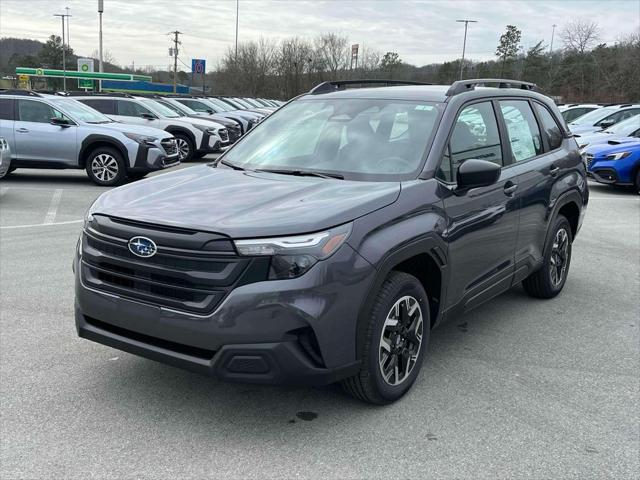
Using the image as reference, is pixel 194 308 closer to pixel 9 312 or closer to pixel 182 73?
pixel 9 312

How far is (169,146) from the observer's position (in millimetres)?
13172

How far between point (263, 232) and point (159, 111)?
15194mm

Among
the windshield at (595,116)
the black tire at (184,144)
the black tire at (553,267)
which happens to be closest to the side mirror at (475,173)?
the black tire at (553,267)

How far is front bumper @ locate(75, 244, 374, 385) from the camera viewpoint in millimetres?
Result: 2871

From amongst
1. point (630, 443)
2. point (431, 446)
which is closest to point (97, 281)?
point (431, 446)

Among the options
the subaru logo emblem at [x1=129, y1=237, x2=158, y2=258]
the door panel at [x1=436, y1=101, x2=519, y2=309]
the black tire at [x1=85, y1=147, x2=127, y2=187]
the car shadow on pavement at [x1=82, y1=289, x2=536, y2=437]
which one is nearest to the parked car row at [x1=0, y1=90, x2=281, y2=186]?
the black tire at [x1=85, y1=147, x2=127, y2=187]

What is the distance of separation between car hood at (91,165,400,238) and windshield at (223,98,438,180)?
0.25 meters

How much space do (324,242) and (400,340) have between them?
883 millimetres

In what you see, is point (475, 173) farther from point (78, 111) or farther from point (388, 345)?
point (78, 111)

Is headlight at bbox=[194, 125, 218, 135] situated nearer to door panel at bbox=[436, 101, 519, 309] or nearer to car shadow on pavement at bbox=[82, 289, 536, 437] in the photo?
door panel at bbox=[436, 101, 519, 309]

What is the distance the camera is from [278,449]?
306 cm

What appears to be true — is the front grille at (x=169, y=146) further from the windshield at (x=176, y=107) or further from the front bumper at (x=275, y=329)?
the front bumper at (x=275, y=329)

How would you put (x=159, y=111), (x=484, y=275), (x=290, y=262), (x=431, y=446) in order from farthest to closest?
(x=159, y=111) < (x=484, y=275) < (x=431, y=446) < (x=290, y=262)

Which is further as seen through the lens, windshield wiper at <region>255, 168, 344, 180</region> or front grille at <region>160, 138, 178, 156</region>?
front grille at <region>160, 138, 178, 156</region>
